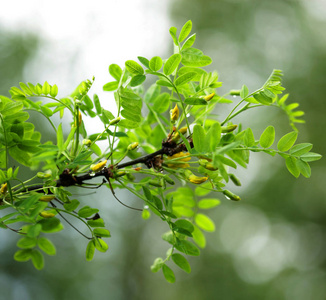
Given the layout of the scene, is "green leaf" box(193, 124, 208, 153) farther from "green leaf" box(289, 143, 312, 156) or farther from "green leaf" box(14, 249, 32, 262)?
"green leaf" box(14, 249, 32, 262)

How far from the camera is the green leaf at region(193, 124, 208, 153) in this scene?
52 cm

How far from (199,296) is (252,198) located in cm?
208

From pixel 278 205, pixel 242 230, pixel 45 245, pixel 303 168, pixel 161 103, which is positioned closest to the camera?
pixel 303 168

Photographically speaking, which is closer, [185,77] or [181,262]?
[185,77]

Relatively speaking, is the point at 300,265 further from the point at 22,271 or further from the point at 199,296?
the point at 22,271

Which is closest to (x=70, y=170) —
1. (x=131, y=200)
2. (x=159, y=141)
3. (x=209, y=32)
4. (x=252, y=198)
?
(x=159, y=141)

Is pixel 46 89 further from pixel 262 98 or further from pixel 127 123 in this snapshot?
pixel 262 98

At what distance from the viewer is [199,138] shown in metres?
0.53

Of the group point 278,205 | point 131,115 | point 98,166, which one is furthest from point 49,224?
point 278,205

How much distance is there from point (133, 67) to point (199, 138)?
0.18 meters

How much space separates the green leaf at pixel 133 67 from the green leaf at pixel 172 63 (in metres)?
0.05

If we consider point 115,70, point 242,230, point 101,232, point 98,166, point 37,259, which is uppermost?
point 115,70

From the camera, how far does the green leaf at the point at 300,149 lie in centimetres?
59

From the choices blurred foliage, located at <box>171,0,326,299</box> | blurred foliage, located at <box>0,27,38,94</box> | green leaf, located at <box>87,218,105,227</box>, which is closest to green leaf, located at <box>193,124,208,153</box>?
green leaf, located at <box>87,218,105,227</box>
